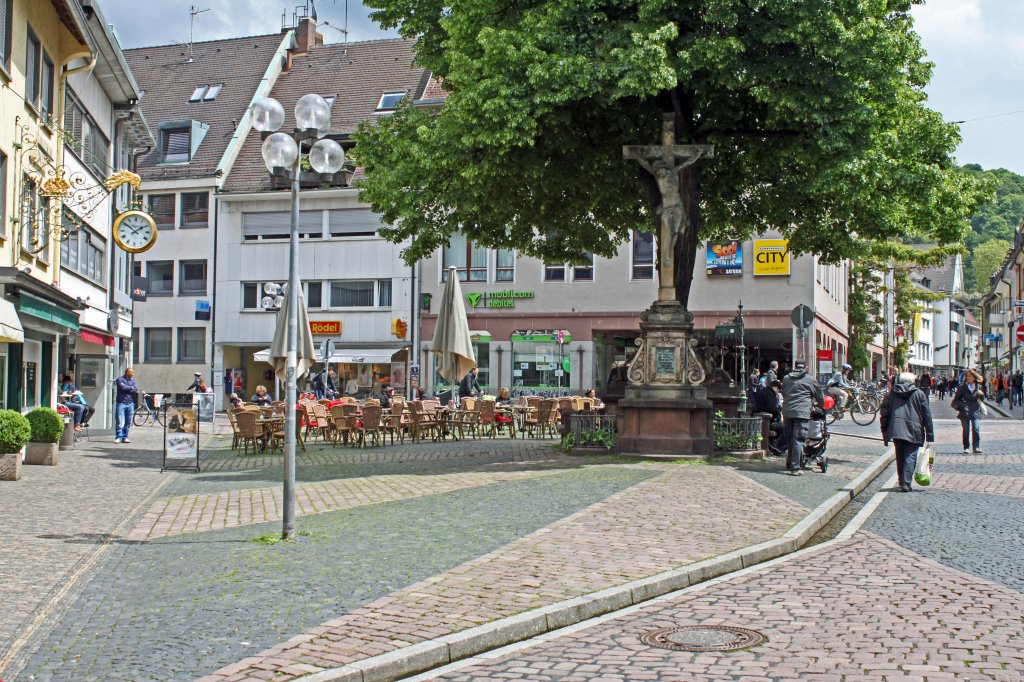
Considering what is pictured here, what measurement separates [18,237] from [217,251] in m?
26.1

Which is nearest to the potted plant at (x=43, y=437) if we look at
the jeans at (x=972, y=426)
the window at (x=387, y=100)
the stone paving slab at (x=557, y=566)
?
the stone paving slab at (x=557, y=566)

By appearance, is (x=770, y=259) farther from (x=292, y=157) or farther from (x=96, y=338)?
(x=292, y=157)

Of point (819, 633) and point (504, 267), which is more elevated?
point (504, 267)

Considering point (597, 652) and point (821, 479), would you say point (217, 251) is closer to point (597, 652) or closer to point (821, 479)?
point (821, 479)

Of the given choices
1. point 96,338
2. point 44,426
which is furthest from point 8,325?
point 96,338

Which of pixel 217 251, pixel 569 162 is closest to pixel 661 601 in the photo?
pixel 569 162

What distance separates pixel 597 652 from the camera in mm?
6164

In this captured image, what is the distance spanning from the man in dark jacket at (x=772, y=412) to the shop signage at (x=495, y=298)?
24.4 meters

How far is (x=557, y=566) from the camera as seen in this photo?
834cm

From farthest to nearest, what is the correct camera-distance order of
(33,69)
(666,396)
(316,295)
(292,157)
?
(316,295), (33,69), (666,396), (292,157)

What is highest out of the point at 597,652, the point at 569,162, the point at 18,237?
the point at 569,162

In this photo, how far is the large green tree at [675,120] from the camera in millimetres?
16828

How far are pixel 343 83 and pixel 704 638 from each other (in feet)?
149

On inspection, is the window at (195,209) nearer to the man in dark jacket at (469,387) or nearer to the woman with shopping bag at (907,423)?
the man in dark jacket at (469,387)
